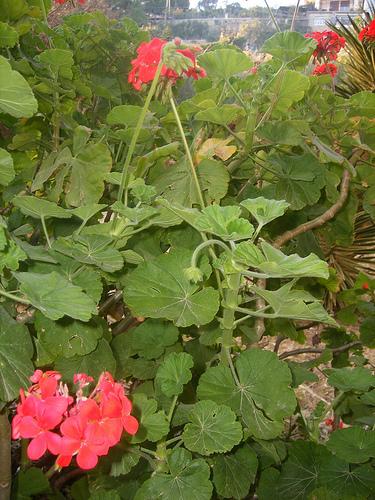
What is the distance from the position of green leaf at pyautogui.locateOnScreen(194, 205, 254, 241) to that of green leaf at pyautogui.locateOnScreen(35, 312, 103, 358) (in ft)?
0.83

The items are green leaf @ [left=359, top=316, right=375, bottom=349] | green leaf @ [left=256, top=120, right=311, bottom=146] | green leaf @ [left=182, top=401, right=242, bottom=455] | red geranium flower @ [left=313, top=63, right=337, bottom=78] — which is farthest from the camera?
red geranium flower @ [left=313, top=63, right=337, bottom=78]

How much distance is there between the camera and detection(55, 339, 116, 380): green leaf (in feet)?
2.76

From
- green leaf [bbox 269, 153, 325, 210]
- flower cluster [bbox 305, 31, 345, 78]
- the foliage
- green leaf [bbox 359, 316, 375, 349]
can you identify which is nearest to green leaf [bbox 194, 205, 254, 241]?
the foliage

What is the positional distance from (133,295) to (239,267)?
16cm

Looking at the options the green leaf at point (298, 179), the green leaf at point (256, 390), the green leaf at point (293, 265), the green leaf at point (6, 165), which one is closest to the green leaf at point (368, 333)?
the green leaf at point (298, 179)

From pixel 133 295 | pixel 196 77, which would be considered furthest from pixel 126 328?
pixel 196 77

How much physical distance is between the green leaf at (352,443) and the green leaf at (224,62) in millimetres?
610

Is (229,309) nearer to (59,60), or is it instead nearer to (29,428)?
(29,428)

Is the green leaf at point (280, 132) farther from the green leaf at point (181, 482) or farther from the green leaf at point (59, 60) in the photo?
the green leaf at point (181, 482)

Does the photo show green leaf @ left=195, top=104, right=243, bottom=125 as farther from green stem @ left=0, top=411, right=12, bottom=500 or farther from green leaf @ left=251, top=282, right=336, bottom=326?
green stem @ left=0, top=411, right=12, bottom=500

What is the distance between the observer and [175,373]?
2.67 feet

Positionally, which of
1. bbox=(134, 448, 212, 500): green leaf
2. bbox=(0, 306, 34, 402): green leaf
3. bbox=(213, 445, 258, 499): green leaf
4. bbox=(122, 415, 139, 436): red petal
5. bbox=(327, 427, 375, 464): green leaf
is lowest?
bbox=(327, 427, 375, 464): green leaf

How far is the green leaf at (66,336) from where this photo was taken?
76cm

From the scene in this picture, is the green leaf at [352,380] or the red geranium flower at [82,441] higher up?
the red geranium flower at [82,441]
